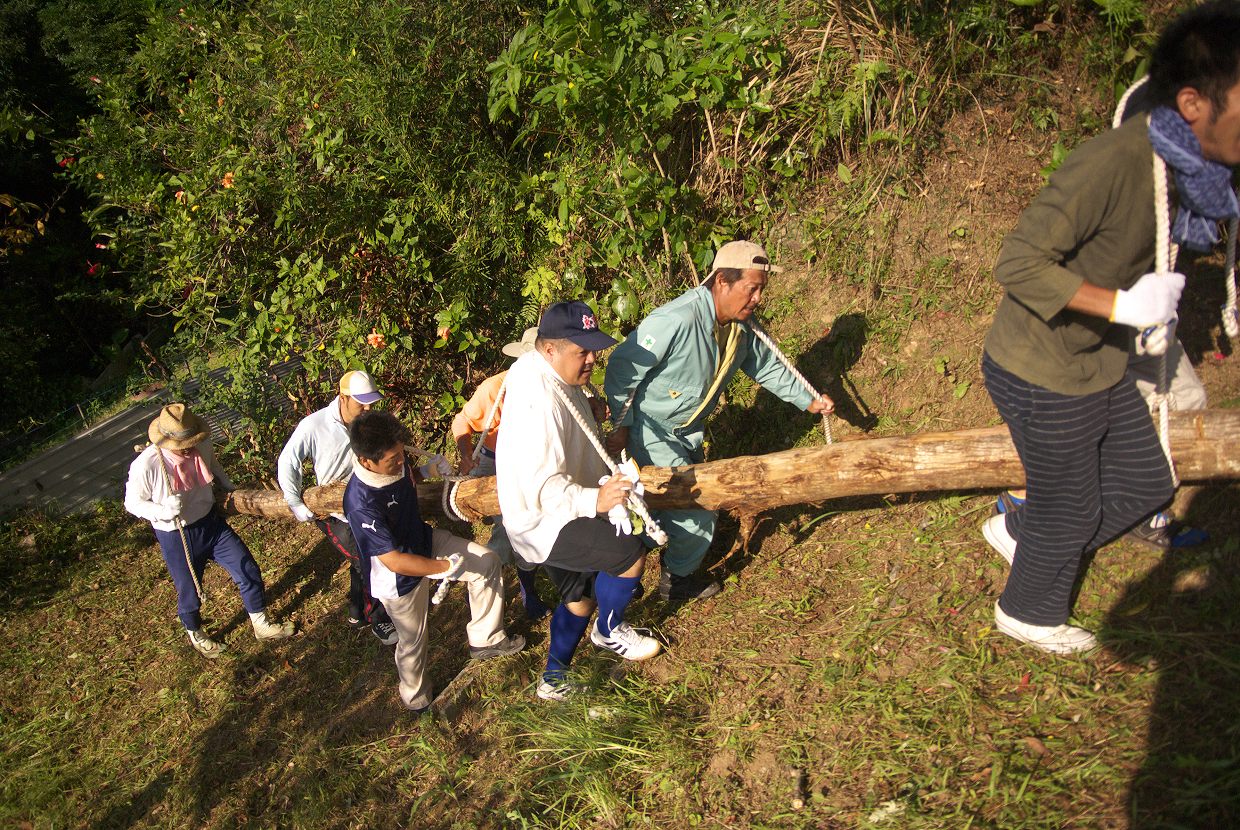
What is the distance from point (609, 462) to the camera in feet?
11.0

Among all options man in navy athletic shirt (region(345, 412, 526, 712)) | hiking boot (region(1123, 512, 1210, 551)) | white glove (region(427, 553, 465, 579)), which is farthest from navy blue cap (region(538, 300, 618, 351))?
hiking boot (region(1123, 512, 1210, 551))

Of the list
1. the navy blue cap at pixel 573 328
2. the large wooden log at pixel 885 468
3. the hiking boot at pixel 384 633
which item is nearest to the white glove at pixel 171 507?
the hiking boot at pixel 384 633

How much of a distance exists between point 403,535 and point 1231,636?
348cm

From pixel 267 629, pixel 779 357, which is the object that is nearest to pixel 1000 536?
Answer: pixel 779 357

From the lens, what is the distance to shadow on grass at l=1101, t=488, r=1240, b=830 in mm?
2438

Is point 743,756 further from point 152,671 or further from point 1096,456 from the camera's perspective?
point 152,671

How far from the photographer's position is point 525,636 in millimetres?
4668

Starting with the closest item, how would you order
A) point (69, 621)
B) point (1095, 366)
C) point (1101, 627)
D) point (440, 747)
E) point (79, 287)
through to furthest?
point (1095, 366), point (1101, 627), point (440, 747), point (69, 621), point (79, 287)

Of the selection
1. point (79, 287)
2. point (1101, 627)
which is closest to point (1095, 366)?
point (1101, 627)

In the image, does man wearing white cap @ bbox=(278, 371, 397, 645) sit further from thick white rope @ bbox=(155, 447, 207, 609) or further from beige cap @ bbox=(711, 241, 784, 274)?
beige cap @ bbox=(711, 241, 784, 274)

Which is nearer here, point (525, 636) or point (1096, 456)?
point (1096, 456)

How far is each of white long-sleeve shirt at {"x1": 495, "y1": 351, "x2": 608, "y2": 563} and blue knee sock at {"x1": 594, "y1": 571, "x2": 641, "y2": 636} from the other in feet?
A: 1.48

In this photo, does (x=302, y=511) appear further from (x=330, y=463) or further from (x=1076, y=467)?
(x=1076, y=467)

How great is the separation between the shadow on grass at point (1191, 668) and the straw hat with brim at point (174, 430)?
17.0 feet
